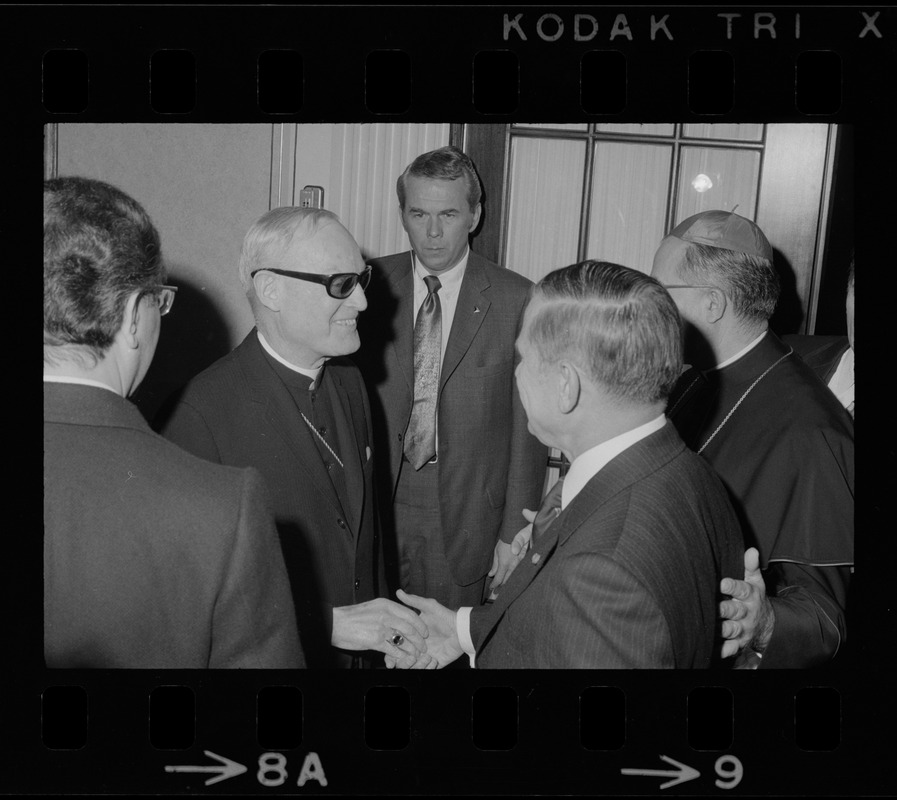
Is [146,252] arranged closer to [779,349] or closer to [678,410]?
[678,410]

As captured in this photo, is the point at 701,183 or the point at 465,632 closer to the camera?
the point at 465,632

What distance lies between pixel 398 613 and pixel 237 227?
1188 millimetres

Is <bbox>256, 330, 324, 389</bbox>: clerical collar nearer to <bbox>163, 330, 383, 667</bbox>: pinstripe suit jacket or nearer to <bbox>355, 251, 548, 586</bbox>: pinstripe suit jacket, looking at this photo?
<bbox>163, 330, 383, 667</bbox>: pinstripe suit jacket

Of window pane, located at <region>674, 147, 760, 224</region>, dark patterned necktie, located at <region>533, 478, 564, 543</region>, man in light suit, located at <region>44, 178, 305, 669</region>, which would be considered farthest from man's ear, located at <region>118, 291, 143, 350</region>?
window pane, located at <region>674, 147, 760, 224</region>

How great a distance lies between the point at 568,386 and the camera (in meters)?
1.71

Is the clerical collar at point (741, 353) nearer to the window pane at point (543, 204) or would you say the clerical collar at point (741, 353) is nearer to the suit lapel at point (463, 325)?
the window pane at point (543, 204)

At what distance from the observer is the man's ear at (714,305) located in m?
2.45

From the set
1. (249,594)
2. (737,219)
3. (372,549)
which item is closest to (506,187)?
(737,219)

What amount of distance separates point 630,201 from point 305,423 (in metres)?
1.20

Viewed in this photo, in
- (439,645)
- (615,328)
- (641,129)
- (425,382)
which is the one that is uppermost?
(641,129)

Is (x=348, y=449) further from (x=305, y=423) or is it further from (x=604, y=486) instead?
(x=604, y=486)

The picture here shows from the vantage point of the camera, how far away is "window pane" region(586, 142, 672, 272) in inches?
106
